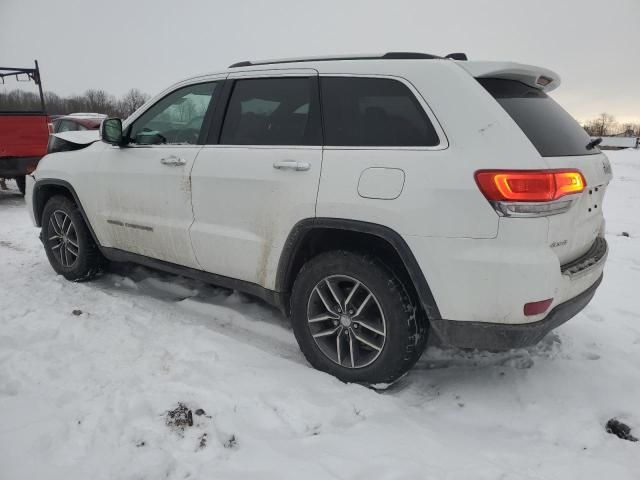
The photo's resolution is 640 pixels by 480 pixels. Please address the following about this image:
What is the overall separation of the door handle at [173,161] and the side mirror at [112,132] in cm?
56

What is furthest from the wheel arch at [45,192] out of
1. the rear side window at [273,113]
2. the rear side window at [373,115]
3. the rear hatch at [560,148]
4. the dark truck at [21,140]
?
the dark truck at [21,140]

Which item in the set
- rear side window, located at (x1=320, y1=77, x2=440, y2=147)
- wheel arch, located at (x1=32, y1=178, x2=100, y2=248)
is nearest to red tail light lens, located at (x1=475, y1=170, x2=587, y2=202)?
rear side window, located at (x1=320, y1=77, x2=440, y2=147)

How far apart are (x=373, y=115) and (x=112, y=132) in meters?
2.20

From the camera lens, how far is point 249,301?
3984 mm

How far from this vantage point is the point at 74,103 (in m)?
46.8

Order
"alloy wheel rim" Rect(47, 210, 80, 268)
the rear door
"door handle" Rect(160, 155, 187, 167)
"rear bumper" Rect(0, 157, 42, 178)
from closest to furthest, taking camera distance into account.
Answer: the rear door < "door handle" Rect(160, 155, 187, 167) < "alloy wheel rim" Rect(47, 210, 80, 268) < "rear bumper" Rect(0, 157, 42, 178)

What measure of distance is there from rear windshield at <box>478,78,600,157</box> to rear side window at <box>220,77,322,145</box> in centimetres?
100

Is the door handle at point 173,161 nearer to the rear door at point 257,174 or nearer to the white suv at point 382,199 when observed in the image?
the white suv at point 382,199

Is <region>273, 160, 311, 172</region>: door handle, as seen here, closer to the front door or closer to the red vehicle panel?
the front door

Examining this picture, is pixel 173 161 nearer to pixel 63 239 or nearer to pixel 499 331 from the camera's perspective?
pixel 63 239

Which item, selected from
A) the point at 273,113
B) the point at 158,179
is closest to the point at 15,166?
the point at 158,179

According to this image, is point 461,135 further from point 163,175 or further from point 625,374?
point 163,175

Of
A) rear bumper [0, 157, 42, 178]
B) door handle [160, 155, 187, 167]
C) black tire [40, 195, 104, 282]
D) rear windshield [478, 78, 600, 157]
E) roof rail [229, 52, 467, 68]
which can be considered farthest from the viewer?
rear bumper [0, 157, 42, 178]

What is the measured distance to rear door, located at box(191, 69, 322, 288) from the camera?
2.79m
